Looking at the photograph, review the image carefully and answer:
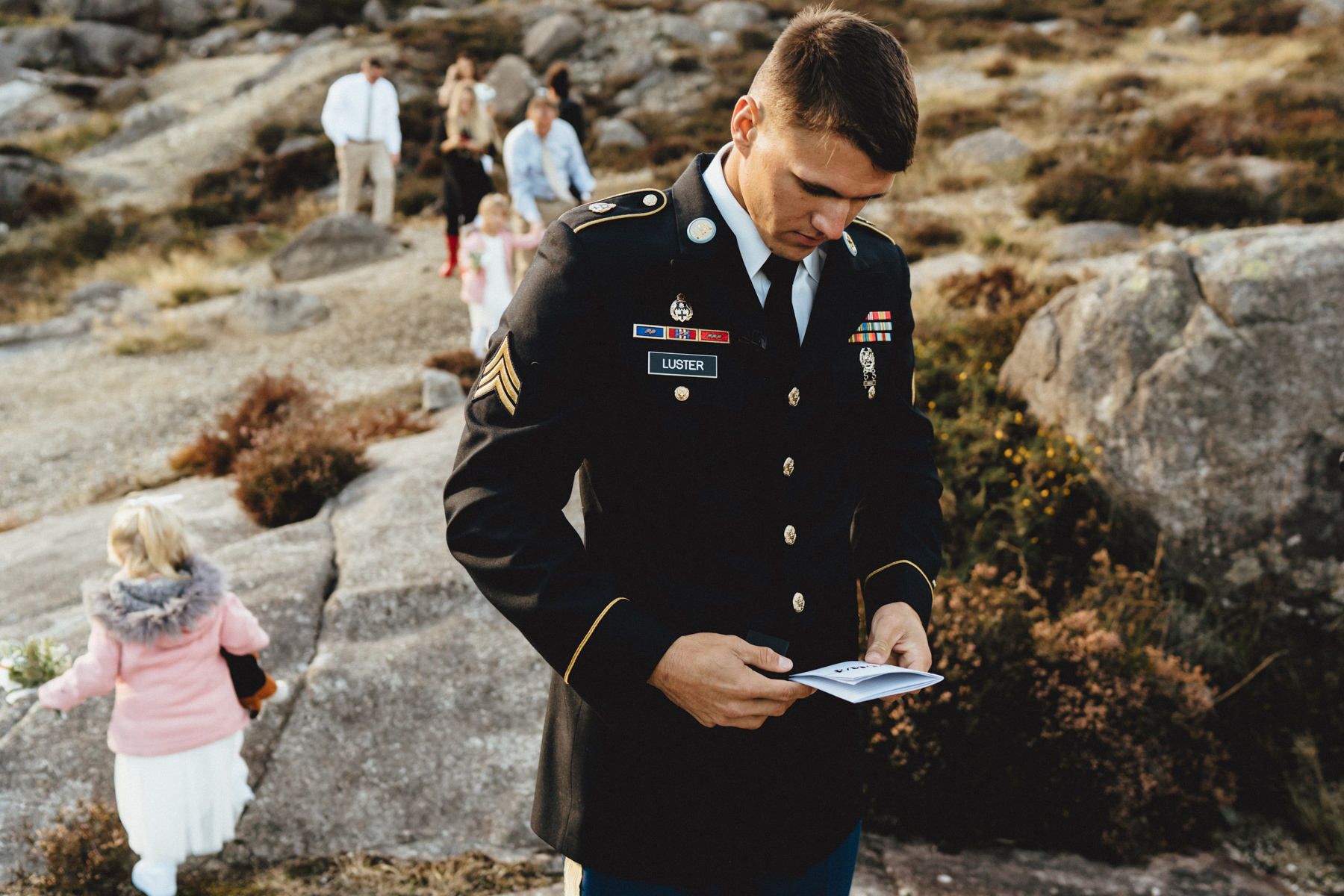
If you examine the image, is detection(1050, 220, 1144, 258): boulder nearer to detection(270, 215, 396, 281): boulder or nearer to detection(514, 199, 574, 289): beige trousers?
detection(514, 199, 574, 289): beige trousers

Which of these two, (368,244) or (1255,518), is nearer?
(1255,518)

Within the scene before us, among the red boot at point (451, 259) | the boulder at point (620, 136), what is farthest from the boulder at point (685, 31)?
the red boot at point (451, 259)

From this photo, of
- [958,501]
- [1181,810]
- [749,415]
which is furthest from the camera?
[958,501]

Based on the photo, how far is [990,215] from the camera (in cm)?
1113

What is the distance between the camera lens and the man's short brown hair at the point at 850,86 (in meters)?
1.29

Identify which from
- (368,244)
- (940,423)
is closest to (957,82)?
(368,244)

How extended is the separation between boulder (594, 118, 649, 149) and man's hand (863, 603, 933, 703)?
1892 centimetres

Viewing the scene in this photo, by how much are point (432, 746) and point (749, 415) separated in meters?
2.92

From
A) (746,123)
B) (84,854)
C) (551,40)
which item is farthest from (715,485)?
(551,40)

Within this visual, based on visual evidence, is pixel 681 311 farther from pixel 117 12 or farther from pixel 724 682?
pixel 117 12

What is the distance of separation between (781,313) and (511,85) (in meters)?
23.2

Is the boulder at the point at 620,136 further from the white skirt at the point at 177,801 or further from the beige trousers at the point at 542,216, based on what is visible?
the white skirt at the point at 177,801

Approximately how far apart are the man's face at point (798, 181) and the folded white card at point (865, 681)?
0.69m

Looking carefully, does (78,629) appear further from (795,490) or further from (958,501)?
(958,501)
